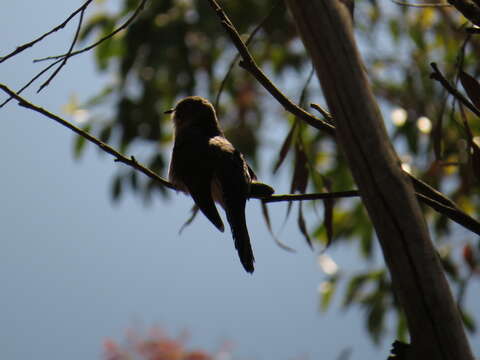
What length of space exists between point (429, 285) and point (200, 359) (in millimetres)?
3815

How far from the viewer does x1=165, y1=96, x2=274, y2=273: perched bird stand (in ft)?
8.48

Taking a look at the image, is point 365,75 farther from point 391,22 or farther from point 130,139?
point 391,22

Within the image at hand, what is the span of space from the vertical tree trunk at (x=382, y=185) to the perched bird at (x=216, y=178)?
912 millimetres

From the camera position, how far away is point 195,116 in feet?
13.0

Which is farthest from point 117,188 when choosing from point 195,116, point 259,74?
point 259,74

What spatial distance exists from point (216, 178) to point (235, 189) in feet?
0.68

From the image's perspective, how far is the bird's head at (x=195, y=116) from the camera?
149 inches

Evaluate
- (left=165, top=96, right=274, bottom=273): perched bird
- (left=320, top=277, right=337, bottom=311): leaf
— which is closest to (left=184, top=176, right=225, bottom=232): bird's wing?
(left=165, top=96, right=274, bottom=273): perched bird

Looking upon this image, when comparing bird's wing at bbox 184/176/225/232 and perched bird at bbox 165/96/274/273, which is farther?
bird's wing at bbox 184/176/225/232

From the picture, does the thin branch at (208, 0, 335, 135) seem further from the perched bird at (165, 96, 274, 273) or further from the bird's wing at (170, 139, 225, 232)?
the bird's wing at (170, 139, 225, 232)

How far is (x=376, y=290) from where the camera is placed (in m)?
6.64

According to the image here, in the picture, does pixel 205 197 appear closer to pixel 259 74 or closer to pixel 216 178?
pixel 216 178

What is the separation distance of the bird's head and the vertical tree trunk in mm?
2257

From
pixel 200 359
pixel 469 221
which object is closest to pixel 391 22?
pixel 200 359
